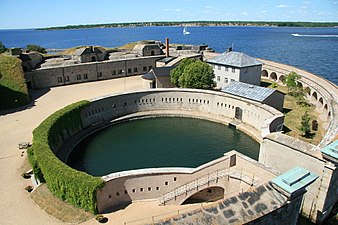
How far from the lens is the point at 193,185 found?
23.3 m

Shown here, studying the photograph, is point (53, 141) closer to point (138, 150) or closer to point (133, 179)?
point (138, 150)

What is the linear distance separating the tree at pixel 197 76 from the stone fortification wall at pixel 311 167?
21.6 metres

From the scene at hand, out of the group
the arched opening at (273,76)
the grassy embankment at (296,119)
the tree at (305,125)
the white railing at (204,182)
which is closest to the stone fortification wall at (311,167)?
the white railing at (204,182)

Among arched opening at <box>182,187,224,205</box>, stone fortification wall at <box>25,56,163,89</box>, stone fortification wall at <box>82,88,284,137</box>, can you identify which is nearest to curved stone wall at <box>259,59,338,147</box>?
stone fortification wall at <box>82,88,284,137</box>

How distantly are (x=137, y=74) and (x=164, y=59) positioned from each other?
7307 mm

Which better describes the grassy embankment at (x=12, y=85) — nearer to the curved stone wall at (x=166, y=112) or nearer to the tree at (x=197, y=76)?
the curved stone wall at (x=166, y=112)

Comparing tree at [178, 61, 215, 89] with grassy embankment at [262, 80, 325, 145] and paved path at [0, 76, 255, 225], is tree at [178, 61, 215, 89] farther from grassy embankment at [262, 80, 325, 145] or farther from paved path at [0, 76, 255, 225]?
grassy embankment at [262, 80, 325, 145]

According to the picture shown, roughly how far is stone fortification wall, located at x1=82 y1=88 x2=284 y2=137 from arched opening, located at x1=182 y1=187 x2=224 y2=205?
14163 millimetres

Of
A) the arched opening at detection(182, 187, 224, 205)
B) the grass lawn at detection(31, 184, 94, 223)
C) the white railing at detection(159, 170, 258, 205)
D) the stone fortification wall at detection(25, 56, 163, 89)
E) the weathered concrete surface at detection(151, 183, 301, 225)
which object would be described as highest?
the weathered concrete surface at detection(151, 183, 301, 225)

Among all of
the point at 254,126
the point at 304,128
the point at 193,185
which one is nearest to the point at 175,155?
the point at 193,185

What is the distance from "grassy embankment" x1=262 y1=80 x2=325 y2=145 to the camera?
104ft

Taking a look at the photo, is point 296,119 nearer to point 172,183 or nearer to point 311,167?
point 311,167

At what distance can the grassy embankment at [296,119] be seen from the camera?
104 ft

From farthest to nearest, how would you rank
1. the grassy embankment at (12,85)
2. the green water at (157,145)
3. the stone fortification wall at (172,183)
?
the grassy embankment at (12,85) < the green water at (157,145) < the stone fortification wall at (172,183)
